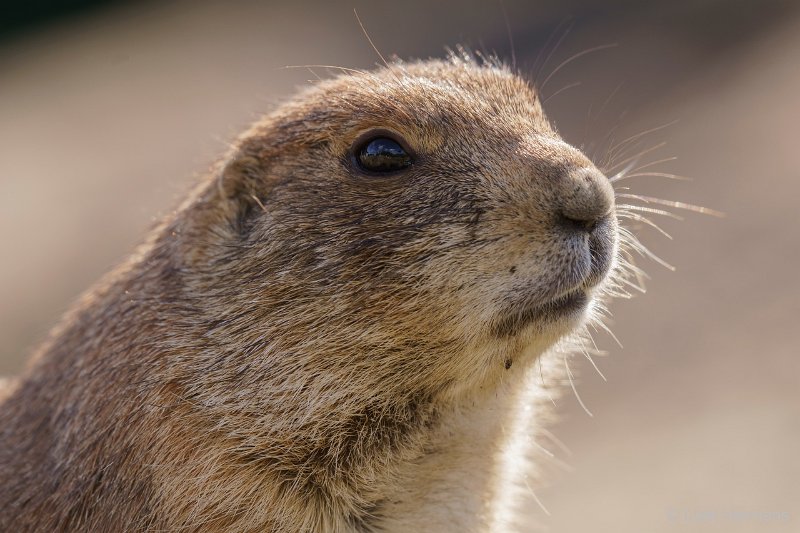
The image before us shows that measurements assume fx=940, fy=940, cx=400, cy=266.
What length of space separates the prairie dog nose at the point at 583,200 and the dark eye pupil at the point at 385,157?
0.86 meters

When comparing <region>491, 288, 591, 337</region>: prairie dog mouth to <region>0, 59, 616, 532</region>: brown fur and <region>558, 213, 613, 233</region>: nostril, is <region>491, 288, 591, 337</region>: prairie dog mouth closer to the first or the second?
<region>0, 59, 616, 532</region>: brown fur

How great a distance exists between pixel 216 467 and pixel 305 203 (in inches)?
55.2

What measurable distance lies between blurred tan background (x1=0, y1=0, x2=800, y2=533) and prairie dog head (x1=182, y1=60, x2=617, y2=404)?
1530 mm

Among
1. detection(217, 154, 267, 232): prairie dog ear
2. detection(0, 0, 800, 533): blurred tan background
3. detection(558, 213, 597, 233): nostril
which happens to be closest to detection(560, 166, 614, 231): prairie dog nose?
detection(558, 213, 597, 233): nostril

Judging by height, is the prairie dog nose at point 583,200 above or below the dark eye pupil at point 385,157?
below

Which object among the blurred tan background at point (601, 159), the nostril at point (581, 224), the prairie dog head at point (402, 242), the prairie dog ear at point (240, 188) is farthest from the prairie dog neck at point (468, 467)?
the blurred tan background at point (601, 159)

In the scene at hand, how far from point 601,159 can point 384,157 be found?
68.9 inches

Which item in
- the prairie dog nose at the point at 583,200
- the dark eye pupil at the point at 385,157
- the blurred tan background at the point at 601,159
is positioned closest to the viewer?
the prairie dog nose at the point at 583,200

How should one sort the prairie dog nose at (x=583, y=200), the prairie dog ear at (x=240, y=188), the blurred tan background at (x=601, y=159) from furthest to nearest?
the blurred tan background at (x=601, y=159) < the prairie dog ear at (x=240, y=188) < the prairie dog nose at (x=583, y=200)

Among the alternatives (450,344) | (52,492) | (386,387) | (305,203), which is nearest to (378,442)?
(386,387)

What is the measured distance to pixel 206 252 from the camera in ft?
16.7

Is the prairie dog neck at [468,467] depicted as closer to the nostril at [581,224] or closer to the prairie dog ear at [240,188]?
the nostril at [581,224]

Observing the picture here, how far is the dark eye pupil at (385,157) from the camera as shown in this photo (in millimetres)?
4773

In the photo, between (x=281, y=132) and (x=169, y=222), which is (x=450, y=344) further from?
(x=169, y=222)
